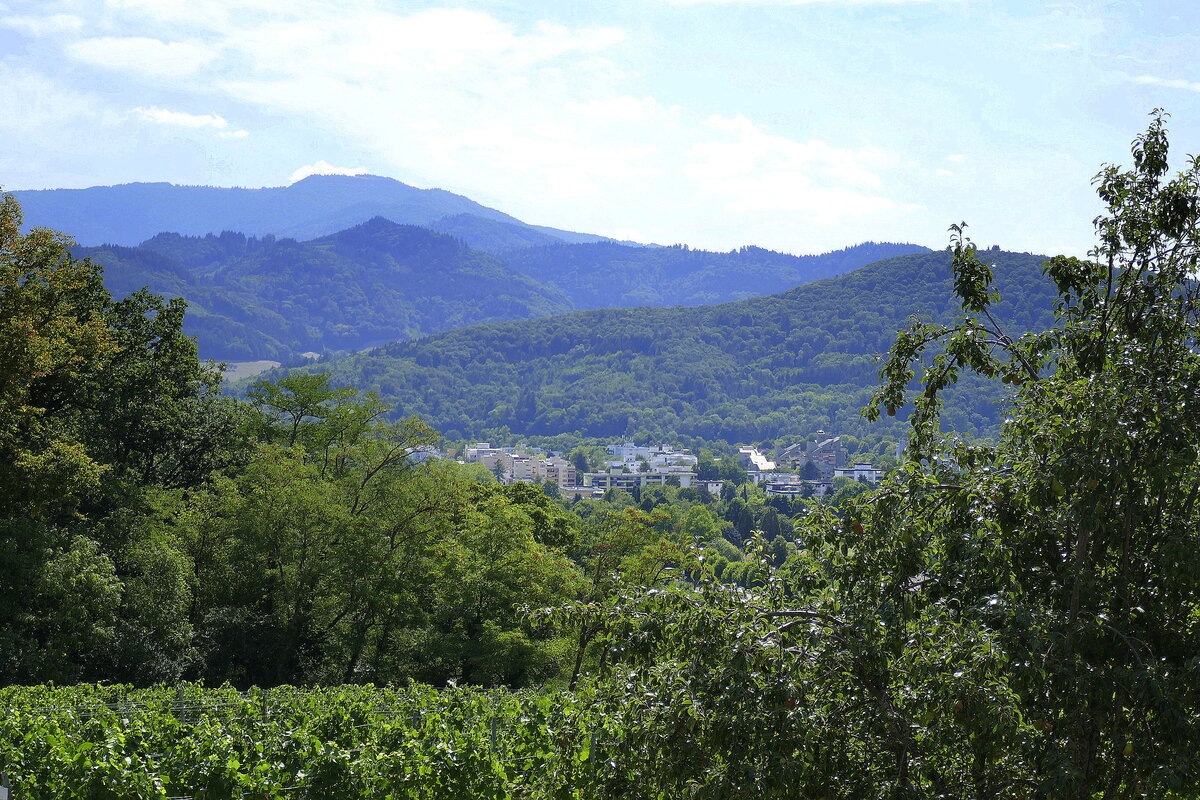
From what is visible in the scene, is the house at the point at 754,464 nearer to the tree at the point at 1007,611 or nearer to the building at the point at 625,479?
the building at the point at 625,479

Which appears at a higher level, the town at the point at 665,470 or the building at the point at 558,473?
the town at the point at 665,470

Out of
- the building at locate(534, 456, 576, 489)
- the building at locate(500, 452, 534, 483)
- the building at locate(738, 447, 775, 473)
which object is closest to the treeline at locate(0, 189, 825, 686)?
the building at locate(500, 452, 534, 483)

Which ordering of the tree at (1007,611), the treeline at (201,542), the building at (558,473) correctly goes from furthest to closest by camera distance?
the building at (558,473) < the treeline at (201,542) < the tree at (1007,611)

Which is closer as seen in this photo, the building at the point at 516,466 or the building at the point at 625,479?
the building at the point at 625,479

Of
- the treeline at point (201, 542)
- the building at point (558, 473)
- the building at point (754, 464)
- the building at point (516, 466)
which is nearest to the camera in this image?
the treeline at point (201, 542)

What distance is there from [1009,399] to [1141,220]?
1164 millimetres

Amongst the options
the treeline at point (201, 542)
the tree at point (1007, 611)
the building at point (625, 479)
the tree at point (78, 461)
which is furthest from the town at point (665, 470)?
the tree at point (1007, 611)

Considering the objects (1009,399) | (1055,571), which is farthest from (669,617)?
(1009,399)

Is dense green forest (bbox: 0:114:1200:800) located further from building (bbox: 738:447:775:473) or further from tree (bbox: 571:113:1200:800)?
building (bbox: 738:447:775:473)

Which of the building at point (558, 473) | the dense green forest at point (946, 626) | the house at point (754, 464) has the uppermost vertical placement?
the dense green forest at point (946, 626)

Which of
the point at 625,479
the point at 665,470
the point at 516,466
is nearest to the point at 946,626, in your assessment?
the point at 625,479

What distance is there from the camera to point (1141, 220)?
5.24 meters

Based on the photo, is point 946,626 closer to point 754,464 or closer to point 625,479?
point 625,479

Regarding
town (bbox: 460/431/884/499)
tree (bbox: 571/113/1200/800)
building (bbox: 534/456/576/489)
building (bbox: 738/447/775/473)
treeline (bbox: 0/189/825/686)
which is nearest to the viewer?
tree (bbox: 571/113/1200/800)
